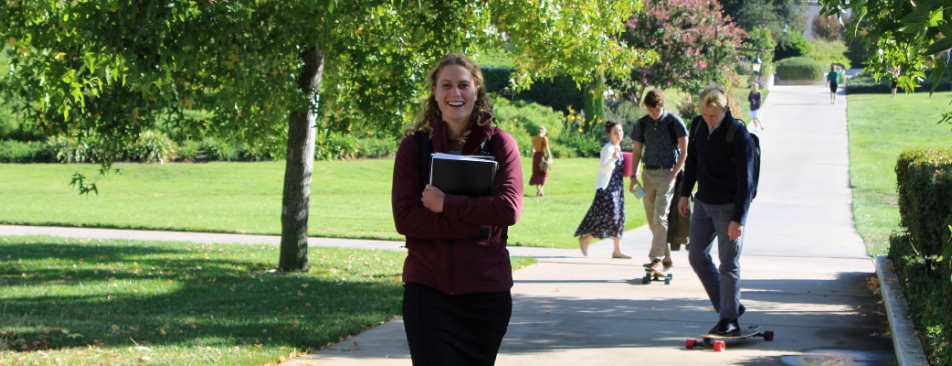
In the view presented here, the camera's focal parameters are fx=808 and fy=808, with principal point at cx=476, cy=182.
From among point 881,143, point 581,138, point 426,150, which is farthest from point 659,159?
point 881,143

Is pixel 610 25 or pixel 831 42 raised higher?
pixel 831 42

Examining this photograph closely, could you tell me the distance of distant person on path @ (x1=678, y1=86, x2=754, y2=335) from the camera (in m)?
5.20

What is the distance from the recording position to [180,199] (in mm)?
18453

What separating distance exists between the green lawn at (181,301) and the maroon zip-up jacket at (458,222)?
2.34 meters

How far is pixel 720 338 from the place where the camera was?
5316mm

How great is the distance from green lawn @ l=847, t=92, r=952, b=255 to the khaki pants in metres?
3.27

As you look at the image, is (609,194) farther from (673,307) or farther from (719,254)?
(719,254)

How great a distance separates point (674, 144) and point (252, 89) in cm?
406

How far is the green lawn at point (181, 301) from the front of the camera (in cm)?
518

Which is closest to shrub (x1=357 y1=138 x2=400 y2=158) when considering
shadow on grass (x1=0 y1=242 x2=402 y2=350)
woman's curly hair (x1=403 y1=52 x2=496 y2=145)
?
shadow on grass (x1=0 y1=242 x2=402 y2=350)

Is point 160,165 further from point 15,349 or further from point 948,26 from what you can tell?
point 948,26

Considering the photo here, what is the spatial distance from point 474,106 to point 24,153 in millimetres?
25774

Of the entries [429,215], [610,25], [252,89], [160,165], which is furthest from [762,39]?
[429,215]

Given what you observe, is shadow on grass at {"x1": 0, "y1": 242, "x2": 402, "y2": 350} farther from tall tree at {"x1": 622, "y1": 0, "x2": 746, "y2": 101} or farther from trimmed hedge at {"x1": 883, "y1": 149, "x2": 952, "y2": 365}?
tall tree at {"x1": 622, "y1": 0, "x2": 746, "y2": 101}
